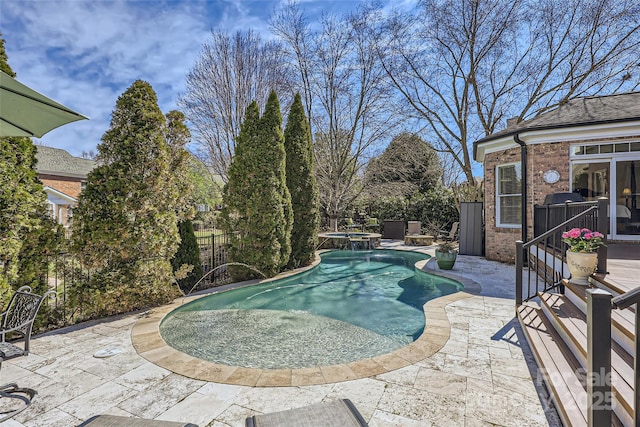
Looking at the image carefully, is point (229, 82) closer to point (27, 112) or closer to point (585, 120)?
point (27, 112)

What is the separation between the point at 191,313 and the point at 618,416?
5.89m

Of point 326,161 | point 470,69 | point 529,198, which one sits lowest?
point 529,198

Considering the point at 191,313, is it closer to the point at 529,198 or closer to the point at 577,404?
the point at 577,404

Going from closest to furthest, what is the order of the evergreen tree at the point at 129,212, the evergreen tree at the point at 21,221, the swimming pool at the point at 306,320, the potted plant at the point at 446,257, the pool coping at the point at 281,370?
the pool coping at the point at 281,370, the evergreen tree at the point at 21,221, the swimming pool at the point at 306,320, the evergreen tree at the point at 129,212, the potted plant at the point at 446,257

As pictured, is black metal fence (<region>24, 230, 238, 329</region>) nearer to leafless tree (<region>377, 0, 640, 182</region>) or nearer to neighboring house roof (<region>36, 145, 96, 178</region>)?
leafless tree (<region>377, 0, 640, 182</region>)

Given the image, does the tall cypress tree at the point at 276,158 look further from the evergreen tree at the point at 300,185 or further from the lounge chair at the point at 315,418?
the lounge chair at the point at 315,418

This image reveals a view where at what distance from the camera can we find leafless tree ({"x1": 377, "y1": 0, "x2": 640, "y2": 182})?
12.5 metres

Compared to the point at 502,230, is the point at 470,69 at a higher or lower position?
higher

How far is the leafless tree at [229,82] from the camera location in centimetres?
1474

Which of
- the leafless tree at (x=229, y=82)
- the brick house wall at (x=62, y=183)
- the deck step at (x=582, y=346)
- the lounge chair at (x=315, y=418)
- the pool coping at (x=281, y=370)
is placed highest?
the leafless tree at (x=229, y=82)

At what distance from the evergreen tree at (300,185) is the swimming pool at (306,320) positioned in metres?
0.88

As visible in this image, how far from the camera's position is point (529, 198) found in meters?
8.87

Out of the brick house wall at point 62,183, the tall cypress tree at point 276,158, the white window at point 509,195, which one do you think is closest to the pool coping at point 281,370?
the tall cypress tree at point 276,158

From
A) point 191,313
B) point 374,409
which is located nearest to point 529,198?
point 374,409
